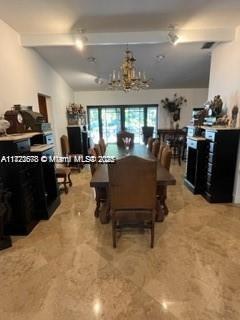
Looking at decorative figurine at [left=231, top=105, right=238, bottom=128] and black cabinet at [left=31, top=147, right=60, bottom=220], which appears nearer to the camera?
black cabinet at [left=31, top=147, right=60, bottom=220]

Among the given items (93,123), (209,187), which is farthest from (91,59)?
(209,187)

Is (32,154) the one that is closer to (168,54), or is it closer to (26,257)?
(26,257)

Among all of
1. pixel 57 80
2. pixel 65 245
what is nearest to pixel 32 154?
pixel 65 245

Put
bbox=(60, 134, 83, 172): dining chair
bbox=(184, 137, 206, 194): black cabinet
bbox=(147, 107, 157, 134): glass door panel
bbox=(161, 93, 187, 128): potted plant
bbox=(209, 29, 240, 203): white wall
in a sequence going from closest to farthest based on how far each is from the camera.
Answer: bbox=(209, 29, 240, 203): white wall < bbox=(184, 137, 206, 194): black cabinet < bbox=(60, 134, 83, 172): dining chair < bbox=(161, 93, 187, 128): potted plant < bbox=(147, 107, 157, 134): glass door panel

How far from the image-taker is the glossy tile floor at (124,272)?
154cm

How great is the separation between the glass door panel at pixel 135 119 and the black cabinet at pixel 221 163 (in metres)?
4.37

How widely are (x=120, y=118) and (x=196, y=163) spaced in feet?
14.8

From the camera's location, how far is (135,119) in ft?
25.0

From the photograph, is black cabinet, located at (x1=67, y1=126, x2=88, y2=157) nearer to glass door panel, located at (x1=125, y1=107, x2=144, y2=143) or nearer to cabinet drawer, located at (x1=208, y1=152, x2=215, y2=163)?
glass door panel, located at (x1=125, y1=107, x2=144, y2=143)

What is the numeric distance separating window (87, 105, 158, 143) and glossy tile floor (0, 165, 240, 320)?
5192 mm

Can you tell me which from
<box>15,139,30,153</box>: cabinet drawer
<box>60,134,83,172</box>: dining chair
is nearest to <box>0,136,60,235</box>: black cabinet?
<box>15,139,30,153</box>: cabinet drawer

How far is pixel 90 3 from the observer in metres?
2.47

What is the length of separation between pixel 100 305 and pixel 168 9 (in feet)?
10.9

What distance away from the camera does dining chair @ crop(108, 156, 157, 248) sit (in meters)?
1.94
